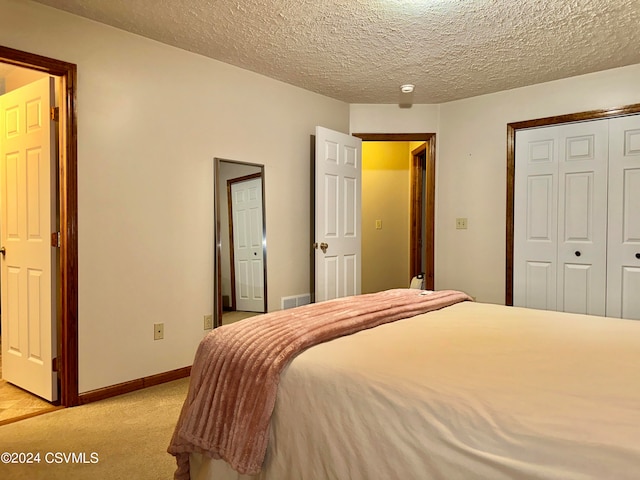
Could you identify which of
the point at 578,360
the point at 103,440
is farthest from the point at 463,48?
the point at 103,440

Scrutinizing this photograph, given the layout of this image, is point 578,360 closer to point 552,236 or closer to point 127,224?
point 127,224

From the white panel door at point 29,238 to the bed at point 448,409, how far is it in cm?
166

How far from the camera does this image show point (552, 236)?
3879 mm

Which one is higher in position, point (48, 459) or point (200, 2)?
point (200, 2)

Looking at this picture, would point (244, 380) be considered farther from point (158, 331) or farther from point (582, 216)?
point (582, 216)

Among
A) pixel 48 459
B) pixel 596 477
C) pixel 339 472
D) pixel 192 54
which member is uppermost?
pixel 192 54

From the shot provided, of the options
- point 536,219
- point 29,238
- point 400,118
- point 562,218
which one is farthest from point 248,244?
point 562,218

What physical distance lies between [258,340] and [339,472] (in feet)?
1.61

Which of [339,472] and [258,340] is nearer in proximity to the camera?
[339,472]

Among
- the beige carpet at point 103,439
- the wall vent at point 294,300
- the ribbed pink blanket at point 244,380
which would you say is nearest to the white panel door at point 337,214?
the wall vent at point 294,300

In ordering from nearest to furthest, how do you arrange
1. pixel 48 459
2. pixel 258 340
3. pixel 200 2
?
pixel 258 340, pixel 48 459, pixel 200 2

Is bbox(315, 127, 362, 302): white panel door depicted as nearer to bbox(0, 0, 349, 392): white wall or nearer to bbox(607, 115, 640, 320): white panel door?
bbox(0, 0, 349, 392): white wall

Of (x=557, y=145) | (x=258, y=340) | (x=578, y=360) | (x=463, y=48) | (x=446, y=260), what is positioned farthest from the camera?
(x=446, y=260)

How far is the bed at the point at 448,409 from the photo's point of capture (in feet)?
3.10
